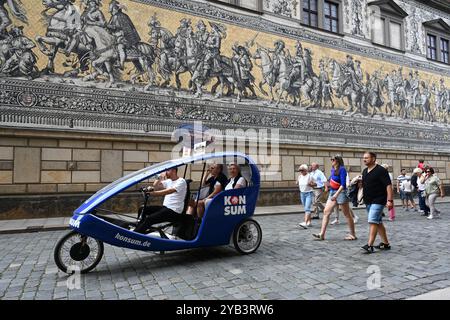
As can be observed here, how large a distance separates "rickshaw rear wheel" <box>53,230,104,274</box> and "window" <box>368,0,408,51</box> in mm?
19175

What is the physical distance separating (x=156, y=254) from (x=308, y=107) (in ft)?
39.7

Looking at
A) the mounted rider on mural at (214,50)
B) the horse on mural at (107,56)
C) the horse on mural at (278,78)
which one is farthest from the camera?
the horse on mural at (278,78)

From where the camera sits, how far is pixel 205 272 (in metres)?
4.42

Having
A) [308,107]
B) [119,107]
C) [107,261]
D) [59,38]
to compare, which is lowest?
[107,261]

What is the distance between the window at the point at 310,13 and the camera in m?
16.4

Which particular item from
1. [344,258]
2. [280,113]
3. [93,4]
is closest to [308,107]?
[280,113]

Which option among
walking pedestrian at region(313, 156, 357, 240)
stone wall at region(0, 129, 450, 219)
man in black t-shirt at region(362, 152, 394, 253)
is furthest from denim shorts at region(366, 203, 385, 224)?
stone wall at region(0, 129, 450, 219)

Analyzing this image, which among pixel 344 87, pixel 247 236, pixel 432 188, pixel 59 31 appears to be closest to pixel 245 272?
pixel 247 236

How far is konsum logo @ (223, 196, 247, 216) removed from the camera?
17.3 feet

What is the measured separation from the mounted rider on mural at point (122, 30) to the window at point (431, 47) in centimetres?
1944

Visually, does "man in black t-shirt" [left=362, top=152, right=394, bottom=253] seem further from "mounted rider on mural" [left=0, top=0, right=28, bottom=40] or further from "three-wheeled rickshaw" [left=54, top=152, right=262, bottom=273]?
"mounted rider on mural" [left=0, top=0, right=28, bottom=40]

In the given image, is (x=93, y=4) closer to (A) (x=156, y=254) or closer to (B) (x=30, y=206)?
(B) (x=30, y=206)

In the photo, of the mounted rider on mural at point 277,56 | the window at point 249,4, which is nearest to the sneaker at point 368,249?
the mounted rider on mural at point 277,56

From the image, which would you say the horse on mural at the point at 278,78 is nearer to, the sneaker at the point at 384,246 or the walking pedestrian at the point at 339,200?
the walking pedestrian at the point at 339,200
